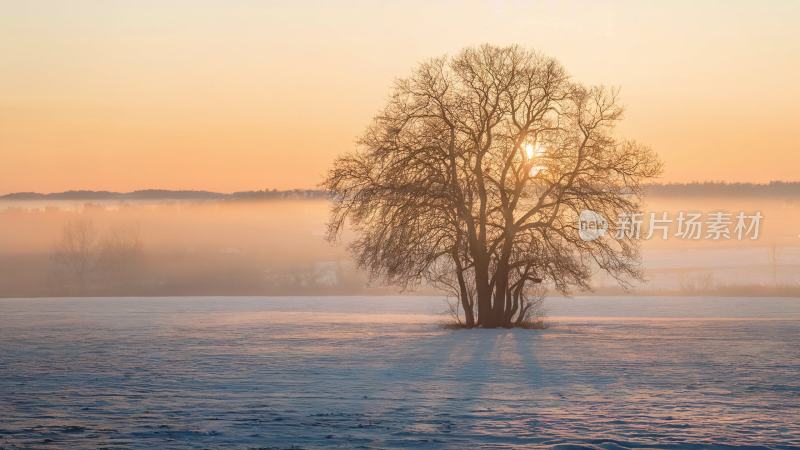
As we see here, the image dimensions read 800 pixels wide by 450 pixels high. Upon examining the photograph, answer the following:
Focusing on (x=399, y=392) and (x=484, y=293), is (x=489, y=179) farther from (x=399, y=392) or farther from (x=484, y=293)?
(x=399, y=392)

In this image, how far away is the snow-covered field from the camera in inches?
591

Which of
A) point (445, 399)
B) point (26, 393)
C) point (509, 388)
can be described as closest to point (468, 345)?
point (509, 388)

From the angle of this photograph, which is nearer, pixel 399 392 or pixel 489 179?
pixel 399 392

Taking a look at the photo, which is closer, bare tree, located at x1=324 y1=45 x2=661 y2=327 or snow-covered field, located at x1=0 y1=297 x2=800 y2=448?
snow-covered field, located at x1=0 y1=297 x2=800 y2=448

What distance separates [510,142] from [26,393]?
2731cm

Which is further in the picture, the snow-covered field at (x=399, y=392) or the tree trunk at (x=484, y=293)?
the tree trunk at (x=484, y=293)

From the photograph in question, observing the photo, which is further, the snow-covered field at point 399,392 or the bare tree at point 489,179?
the bare tree at point 489,179

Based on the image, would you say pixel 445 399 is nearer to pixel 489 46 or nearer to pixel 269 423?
pixel 269 423

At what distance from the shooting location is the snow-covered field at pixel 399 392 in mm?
15016

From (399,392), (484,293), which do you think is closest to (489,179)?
(484,293)

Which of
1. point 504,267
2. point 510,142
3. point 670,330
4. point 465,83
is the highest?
point 465,83

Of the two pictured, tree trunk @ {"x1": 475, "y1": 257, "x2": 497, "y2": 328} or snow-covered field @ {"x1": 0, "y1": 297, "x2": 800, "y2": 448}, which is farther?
tree trunk @ {"x1": 475, "y1": 257, "x2": 497, "y2": 328}

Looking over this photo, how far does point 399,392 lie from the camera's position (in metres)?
20.4

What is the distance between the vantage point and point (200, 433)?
15234 mm
